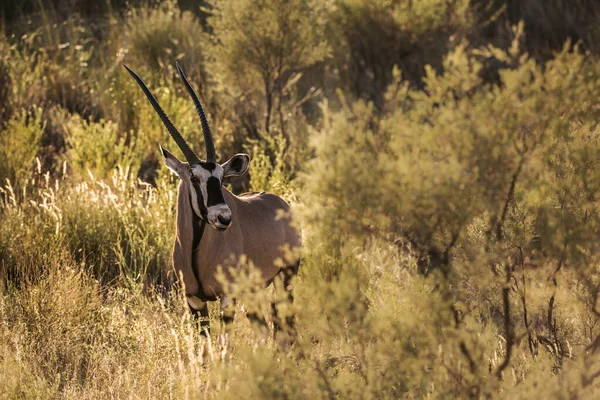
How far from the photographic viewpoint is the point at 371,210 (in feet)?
9.70

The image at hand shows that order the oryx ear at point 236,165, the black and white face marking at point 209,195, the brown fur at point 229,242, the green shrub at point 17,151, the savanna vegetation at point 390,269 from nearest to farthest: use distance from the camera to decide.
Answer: the savanna vegetation at point 390,269 < the black and white face marking at point 209,195 < the brown fur at point 229,242 < the oryx ear at point 236,165 < the green shrub at point 17,151

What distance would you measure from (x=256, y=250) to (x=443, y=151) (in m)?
2.49

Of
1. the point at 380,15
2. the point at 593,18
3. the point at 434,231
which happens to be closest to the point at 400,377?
the point at 434,231

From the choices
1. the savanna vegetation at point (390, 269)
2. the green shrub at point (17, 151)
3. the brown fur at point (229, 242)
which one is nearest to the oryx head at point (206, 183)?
the brown fur at point (229, 242)

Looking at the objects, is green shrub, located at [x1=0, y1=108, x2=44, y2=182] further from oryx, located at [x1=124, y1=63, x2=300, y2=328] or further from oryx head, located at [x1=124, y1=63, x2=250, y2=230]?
oryx head, located at [x1=124, y1=63, x2=250, y2=230]

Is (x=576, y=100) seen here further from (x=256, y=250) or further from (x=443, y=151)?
(x=256, y=250)

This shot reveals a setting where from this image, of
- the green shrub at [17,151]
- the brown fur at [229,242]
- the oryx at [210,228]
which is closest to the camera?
the oryx at [210,228]

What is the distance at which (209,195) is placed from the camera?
444 centimetres

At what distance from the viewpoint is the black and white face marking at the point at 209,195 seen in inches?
170

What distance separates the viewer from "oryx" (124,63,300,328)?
14.8ft

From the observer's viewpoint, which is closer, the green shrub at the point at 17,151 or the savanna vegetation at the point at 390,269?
the savanna vegetation at the point at 390,269

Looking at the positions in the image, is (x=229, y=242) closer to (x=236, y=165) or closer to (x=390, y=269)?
(x=236, y=165)

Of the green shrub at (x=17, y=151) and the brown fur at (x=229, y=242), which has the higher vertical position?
the green shrub at (x=17, y=151)

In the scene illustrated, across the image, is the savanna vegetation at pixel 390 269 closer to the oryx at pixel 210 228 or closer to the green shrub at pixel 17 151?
the green shrub at pixel 17 151
